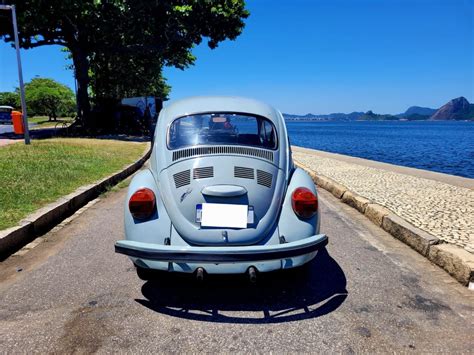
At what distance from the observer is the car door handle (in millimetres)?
2947

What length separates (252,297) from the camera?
3.10 metres

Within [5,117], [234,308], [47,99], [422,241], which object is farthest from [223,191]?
[47,99]

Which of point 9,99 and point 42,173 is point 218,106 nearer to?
point 42,173

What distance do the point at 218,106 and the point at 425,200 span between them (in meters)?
4.44

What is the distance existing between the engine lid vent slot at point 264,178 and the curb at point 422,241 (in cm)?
212

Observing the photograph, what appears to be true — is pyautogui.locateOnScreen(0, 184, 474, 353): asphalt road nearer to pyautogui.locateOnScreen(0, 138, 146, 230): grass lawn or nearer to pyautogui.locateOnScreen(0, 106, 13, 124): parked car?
pyautogui.locateOnScreen(0, 138, 146, 230): grass lawn

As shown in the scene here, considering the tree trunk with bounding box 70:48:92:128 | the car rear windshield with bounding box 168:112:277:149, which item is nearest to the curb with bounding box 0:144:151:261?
the car rear windshield with bounding box 168:112:277:149

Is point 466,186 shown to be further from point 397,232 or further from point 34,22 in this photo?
point 34,22

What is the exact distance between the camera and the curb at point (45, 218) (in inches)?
157

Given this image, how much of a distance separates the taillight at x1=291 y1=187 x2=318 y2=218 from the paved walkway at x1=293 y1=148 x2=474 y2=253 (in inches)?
80.5

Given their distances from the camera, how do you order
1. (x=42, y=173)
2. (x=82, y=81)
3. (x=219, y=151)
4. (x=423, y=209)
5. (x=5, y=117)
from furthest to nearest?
(x=5, y=117), (x=82, y=81), (x=42, y=173), (x=423, y=209), (x=219, y=151)

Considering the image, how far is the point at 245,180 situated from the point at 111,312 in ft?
5.15

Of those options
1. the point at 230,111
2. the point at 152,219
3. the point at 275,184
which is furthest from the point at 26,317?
the point at 230,111

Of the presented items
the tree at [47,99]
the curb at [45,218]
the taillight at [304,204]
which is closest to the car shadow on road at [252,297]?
the taillight at [304,204]
